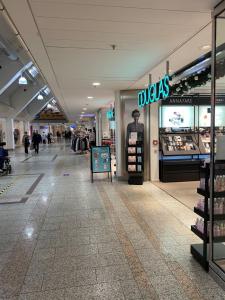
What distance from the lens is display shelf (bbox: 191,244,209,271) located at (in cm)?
272

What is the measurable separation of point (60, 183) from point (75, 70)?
3.52 metres

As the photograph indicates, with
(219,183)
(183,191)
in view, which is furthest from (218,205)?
(183,191)

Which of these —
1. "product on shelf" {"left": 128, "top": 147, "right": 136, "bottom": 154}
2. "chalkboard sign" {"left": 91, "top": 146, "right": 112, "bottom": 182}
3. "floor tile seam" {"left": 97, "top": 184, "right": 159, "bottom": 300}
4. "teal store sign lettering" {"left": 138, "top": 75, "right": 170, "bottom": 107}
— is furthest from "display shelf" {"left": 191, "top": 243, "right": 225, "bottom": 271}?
"chalkboard sign" {"left": 91, "top": 146, "right": 112, "bottom": 182}

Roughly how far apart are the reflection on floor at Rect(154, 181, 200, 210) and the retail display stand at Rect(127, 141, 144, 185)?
0.58 metres

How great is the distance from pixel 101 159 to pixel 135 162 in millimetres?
1210

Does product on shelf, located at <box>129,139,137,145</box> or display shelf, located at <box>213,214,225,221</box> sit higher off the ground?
product on shelf, located at <box>129,139,137,145</box>

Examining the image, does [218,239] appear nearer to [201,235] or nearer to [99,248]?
[201,235]

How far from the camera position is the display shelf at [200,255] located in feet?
8.93

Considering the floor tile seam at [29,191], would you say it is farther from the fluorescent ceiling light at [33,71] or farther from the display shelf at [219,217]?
the fluorescent ceiling light at [33,71]

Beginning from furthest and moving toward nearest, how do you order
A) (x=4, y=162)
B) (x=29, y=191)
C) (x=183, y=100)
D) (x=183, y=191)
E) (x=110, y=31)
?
(x=4, y=162) < (x=183, y=100) < (x=29, y=191) < (x=183, y=191) < (x=110, y=31)

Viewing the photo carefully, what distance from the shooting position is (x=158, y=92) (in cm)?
471

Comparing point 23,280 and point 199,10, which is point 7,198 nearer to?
point 23,280

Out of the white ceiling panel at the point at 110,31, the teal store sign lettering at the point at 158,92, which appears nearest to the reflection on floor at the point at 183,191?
the teal store sign lettering at the point at 158,92

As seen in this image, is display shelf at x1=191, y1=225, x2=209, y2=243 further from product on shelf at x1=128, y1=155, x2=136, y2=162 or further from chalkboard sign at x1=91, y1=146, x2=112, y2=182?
chalkboard sign at x1=91, y1=146, x2=112, y2=182
